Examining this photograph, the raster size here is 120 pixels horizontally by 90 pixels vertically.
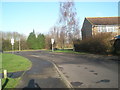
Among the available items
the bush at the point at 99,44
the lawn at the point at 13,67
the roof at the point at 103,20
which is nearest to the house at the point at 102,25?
the roof at the point at 103,20

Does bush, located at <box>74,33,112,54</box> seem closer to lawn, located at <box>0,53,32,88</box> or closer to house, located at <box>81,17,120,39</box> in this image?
house, located at <box>81,17,120,39</box>

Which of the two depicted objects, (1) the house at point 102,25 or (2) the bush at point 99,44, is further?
(1) the house at point 102,25

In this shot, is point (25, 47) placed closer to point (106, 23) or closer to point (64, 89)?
point (106, 23)

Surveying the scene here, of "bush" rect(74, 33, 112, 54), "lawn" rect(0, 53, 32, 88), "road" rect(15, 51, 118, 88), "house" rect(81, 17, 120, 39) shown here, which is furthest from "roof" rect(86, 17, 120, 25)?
"road" rect(15, 51, 118, 88)

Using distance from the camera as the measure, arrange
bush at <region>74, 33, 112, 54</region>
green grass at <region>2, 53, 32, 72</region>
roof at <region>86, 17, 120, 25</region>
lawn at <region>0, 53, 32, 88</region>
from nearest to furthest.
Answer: lawn at <region>0, 53, 32, 88</region>
green grass at <region>2, 53, 32, 72</region>
bush at <region>74, 33, 112, 54</region>
roof at <region>86, 17, 120, 25</region>

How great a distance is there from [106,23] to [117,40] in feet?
64.9

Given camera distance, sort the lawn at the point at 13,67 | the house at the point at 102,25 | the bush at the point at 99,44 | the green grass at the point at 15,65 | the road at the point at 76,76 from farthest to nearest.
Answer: the house at the point at 102,25, the bush at the point at 99,44, the green grass at the point at 15,65, the lawn at the point at 13,67, the road at the point at 76,76

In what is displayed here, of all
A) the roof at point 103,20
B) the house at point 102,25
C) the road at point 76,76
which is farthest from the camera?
the roof at point 103,20

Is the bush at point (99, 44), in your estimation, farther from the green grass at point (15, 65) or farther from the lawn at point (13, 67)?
the lawn at point (13, 67)

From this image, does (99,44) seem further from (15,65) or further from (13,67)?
(13,67)

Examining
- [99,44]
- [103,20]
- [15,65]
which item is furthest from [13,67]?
[103,20]

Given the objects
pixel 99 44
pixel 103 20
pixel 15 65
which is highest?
pixel 103 20

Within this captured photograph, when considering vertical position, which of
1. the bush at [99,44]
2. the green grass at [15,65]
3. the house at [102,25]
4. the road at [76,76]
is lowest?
the green grass at [15,65]

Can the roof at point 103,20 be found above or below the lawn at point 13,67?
above
